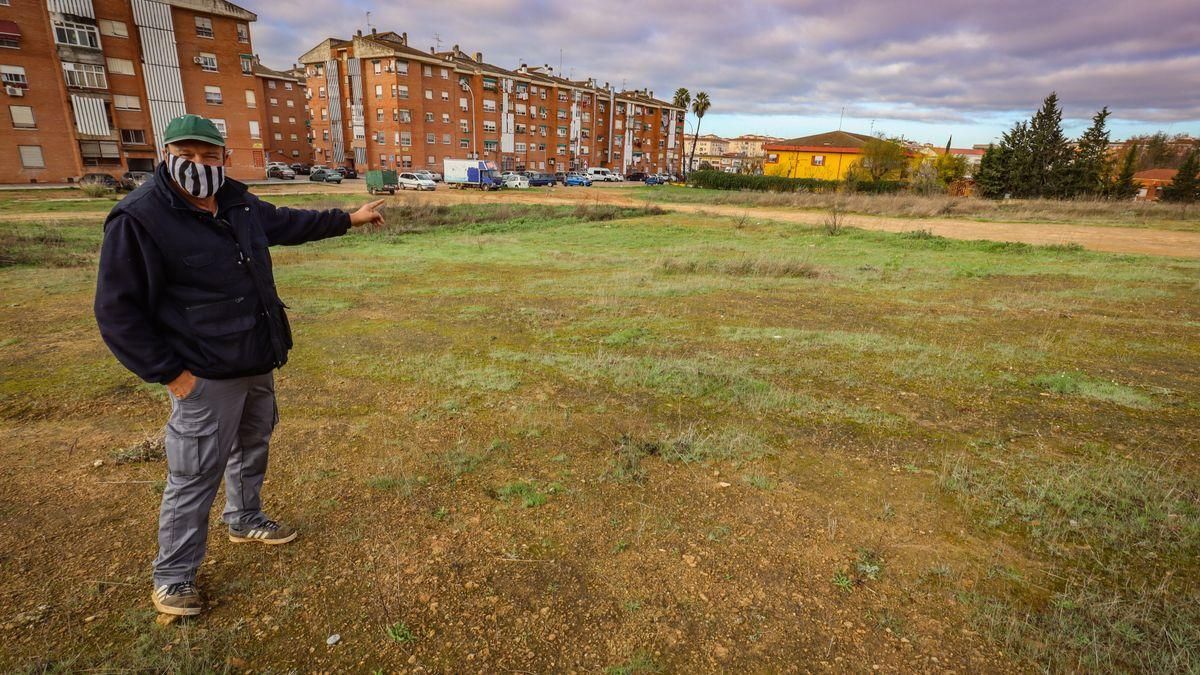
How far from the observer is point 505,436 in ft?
14.5

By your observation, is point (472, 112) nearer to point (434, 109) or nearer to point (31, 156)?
point (434, 109)

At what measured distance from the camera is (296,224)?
10.4ft

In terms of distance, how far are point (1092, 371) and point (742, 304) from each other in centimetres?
445

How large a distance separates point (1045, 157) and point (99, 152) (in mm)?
72684

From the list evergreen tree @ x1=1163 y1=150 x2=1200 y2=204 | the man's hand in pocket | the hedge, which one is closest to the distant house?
evergreen tree @ x1=1163 y1=150 x2=1200 y2=204

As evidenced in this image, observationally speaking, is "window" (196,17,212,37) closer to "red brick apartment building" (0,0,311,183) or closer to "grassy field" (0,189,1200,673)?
"red brick apartment building" (0,0,311,183)

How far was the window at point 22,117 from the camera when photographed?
3766 cm

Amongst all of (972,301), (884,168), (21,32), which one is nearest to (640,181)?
(884,168)

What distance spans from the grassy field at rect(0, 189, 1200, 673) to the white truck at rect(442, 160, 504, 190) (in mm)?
41093

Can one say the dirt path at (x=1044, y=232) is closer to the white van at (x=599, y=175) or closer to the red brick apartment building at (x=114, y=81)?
the red brick apartment building at (x=114, y=81)

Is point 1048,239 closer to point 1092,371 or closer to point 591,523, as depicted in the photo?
point 1092,371

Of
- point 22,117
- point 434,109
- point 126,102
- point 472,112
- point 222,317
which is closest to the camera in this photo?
point 222,317

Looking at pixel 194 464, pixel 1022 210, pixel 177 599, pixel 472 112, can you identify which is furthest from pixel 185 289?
pixel 472 112

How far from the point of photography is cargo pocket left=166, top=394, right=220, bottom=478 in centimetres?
243
